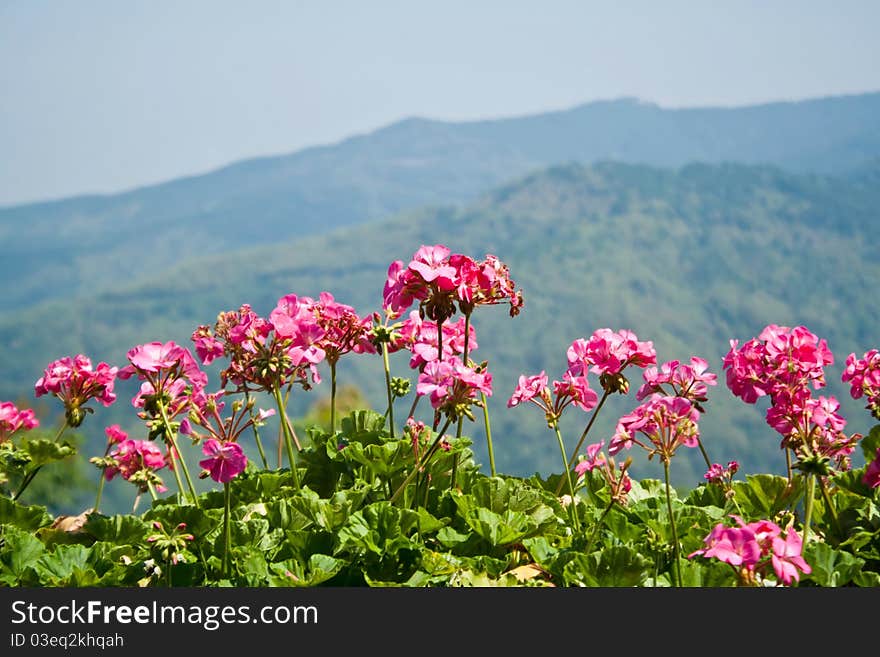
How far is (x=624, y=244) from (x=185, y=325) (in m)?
81.3

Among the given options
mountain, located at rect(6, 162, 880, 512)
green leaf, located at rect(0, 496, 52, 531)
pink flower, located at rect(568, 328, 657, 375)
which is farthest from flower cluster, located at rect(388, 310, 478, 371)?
mountain, located at rect(6, 162, 880, 512)

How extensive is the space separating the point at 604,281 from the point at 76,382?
544 feet

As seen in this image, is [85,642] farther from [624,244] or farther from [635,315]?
[624,244]

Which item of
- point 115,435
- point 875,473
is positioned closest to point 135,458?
point 115,435

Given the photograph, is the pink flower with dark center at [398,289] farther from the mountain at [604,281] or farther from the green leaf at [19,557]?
the mountain at [604,281]

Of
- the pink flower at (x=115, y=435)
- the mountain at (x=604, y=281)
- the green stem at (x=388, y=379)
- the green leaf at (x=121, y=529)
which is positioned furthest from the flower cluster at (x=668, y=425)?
the mountain at (x=604, y=281)

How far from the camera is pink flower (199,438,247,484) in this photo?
1744 mm

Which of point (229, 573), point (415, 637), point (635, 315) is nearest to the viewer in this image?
point (415, 637)

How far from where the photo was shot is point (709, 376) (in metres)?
1.88

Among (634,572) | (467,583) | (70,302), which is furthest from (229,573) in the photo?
(70,302)

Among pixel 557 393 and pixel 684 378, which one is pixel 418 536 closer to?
pixel 557 393

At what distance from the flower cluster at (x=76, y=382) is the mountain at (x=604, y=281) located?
392 ft

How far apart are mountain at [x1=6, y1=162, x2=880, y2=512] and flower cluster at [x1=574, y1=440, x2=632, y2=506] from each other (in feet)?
391

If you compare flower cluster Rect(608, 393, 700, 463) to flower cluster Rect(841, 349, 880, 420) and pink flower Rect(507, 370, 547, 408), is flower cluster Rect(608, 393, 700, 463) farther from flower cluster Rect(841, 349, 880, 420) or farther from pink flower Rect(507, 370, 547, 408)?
flower cluster Rect(841, 349, 880, 420)
